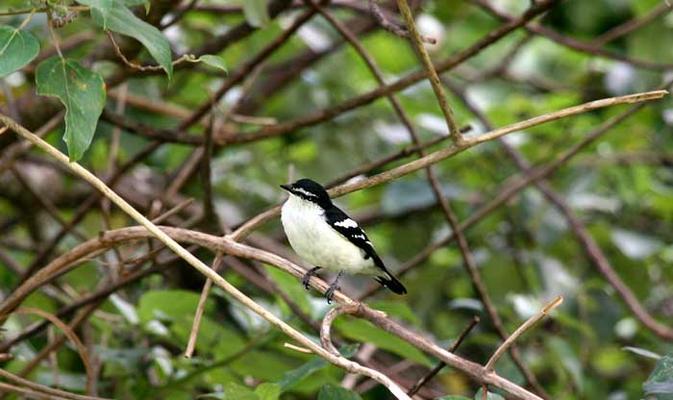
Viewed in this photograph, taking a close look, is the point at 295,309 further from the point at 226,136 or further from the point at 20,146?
the point at 20,146

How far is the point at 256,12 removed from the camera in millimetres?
3326

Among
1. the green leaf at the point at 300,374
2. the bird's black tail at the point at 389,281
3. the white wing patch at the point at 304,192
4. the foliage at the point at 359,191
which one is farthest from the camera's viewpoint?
the foliage at the point at 359,191

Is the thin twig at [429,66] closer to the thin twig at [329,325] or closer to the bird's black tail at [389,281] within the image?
the thin twig at [329,325]

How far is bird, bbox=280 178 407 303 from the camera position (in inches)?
133

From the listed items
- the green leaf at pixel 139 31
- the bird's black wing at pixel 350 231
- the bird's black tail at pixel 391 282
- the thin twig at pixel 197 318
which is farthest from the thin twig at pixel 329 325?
the bird's black tail at pixel 391 282

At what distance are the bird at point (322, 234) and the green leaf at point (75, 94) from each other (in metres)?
1.03

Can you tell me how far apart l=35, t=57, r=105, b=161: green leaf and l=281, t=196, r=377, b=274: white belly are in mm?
1048

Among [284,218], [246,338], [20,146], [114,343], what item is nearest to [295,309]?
[284,218]

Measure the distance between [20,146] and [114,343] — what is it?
2.35ft

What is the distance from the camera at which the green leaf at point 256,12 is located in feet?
10.8

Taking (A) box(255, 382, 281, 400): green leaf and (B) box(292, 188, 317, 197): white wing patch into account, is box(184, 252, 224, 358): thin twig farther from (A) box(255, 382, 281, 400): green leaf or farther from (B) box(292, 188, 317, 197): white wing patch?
(B) box(292, 188, 317, 197): white wing patch

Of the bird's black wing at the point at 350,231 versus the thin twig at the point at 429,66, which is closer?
the thin twig at the point at 429,66

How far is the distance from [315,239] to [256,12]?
2.24 feet

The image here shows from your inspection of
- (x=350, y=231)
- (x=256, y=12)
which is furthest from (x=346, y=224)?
(x=256, y=12)
